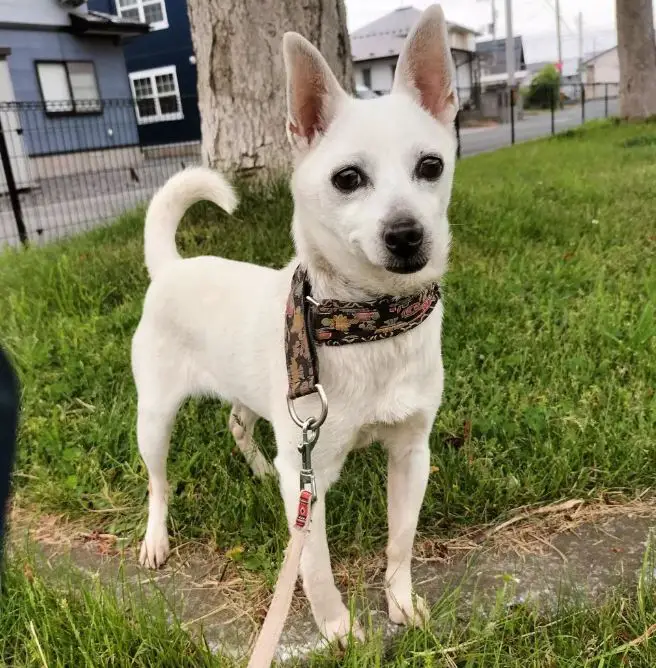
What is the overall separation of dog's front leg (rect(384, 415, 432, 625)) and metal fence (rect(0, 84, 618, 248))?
431 cm

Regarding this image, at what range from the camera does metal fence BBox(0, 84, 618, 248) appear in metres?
8.02

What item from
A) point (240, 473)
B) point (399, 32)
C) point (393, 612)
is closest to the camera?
point (393, 612)

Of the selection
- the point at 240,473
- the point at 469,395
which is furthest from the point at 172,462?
the point at 469,395

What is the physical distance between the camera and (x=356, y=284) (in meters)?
1.70

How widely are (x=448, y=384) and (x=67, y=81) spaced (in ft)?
63.9

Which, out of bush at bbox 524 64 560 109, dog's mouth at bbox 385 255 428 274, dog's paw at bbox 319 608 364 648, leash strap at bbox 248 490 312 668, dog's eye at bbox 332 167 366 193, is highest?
bush at bbox 524 64 560 109

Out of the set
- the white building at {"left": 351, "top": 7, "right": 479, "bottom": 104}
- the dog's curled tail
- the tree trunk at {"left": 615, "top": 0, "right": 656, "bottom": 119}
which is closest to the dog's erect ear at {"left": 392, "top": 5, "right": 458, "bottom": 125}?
the dog's curled tail

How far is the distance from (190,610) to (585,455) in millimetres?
1474

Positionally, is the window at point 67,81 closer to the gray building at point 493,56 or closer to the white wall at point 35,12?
the white wall at point 35,12

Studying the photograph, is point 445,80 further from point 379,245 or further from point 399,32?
point 399,32

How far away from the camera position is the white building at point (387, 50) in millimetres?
41156

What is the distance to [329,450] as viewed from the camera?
1.73 meters

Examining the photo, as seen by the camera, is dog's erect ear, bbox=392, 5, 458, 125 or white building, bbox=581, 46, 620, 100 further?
white building, bbox=581, 46, 620, 100

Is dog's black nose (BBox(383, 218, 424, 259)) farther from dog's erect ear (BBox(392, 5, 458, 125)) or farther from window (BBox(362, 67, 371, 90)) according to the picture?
window (BBox(362, 67, 371, 90))
